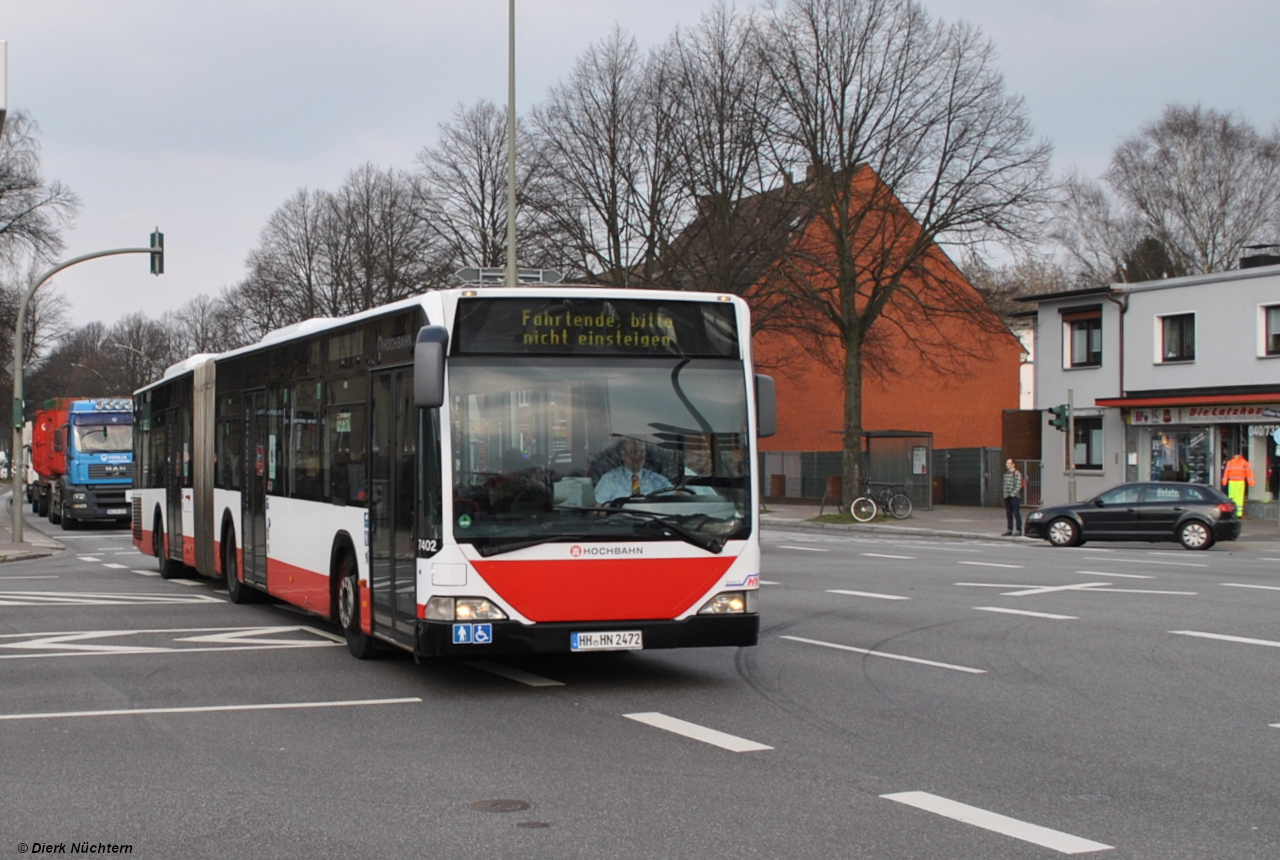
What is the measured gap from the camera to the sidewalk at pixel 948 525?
1321 inches

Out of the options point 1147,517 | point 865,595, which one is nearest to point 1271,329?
point 1147,517

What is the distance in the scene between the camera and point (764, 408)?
10.3 meters

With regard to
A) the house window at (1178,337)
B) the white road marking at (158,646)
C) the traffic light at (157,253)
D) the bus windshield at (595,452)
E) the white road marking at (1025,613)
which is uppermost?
the traffic light at (157,253)

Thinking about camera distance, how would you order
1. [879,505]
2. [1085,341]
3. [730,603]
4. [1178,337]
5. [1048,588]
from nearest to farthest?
[730,603]
[1048,588]
[1178,337]
[879,505]
[1085,341]

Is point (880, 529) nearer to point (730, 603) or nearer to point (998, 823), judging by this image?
point (730, 603)

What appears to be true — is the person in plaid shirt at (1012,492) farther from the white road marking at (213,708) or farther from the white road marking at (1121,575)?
the white road marking at (213,708)

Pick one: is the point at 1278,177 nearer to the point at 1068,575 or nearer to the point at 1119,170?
the point at 1119,170

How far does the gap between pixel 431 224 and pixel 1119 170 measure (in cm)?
2930

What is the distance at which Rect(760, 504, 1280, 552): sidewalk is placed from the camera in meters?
33.6

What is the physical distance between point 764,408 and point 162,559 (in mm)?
13451

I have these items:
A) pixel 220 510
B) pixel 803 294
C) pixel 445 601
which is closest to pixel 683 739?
pixel 445 601

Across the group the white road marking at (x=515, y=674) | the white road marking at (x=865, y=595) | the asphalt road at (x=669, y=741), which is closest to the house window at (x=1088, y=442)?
Result: the white road marking at (x=865, y=595)

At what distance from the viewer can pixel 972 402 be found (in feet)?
206

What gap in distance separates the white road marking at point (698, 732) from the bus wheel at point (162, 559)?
1319 centimetres
